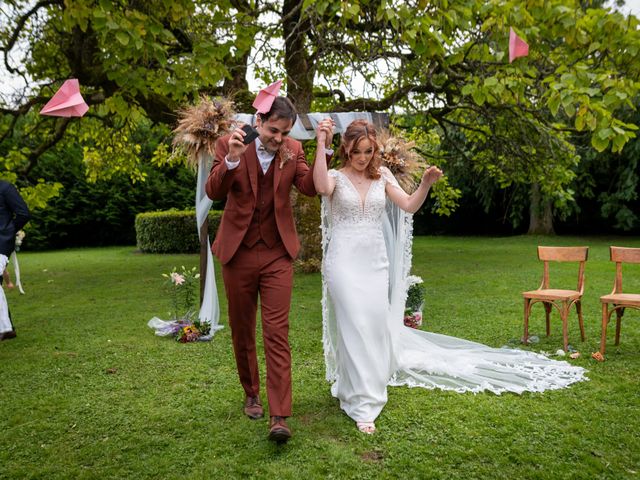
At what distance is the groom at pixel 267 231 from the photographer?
11.6 ft

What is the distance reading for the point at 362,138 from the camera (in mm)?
4090

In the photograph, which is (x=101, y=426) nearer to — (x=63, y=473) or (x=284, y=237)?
(x=63, y=473)

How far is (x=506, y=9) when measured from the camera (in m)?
5.86

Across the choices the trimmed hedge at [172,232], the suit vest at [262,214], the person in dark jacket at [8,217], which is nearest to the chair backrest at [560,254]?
the suit vest at [262,214]

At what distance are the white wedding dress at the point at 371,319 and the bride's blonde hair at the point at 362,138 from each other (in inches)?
4.0

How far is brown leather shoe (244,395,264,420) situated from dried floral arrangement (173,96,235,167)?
1.78 meters

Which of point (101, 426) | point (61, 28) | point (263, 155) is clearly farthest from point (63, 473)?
point (61, 28)

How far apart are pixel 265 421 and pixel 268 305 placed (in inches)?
34.9

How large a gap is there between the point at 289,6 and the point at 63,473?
9.57m

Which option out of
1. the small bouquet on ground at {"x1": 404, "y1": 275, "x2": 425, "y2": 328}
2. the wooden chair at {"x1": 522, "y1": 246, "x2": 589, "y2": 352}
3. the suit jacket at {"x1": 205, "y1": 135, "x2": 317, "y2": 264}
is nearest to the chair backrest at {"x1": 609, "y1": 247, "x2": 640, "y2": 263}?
the wooden chair at {"x1": 522, "y1": 246, "x2": 589, "y2": 352}

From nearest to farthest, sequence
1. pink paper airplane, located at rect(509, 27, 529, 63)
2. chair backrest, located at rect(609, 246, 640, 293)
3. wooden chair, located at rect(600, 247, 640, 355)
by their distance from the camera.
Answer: pink paper airplane, located at rect(509, 27, 529, 63) < wooden chair, located at rect(600, 247, 640, 355) < chair backrest, located at rect(609, 246, 640, 293)

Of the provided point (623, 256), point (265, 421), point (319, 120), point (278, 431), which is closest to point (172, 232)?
point (319, 120)

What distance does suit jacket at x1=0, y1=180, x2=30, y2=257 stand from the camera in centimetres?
625

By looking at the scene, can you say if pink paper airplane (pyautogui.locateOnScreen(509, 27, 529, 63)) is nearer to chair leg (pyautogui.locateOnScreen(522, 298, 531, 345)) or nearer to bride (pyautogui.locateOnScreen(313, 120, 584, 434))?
bride (pyautogui.locateOnScreen(313, 120, 584, 434))
